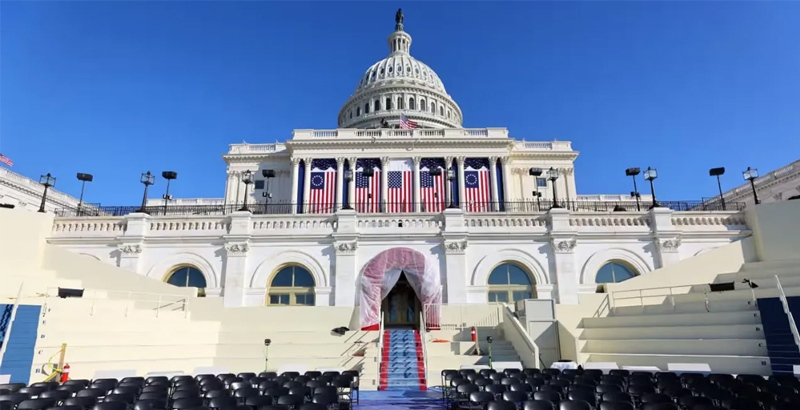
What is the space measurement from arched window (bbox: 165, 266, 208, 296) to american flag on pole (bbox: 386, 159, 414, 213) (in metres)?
23.5

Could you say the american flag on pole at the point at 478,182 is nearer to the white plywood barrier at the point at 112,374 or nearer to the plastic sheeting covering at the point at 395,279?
the plastic sheeting covering at the point at 395,279

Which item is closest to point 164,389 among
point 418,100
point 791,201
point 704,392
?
point 704,392

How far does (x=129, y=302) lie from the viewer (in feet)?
64.3

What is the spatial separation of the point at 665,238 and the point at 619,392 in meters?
18.1

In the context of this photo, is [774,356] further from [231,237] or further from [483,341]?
[231,237]

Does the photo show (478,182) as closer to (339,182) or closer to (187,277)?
(339,182)

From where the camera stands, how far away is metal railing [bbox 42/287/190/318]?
18.2 m

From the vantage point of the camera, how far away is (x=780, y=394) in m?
9.09

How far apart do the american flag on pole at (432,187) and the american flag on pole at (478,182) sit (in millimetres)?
2633

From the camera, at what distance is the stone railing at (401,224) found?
82.5 ft

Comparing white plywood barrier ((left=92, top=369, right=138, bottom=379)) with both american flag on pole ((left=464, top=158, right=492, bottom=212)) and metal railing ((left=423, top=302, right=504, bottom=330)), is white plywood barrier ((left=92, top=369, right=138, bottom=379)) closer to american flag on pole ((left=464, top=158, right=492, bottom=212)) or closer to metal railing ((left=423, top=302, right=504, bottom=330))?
metal railing ((left=423, top=302, right=504, bottom=330))

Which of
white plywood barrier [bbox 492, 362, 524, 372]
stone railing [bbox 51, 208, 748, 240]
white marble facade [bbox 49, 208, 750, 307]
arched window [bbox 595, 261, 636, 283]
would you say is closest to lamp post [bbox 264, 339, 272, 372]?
white marble facade [bbox 49, 208, 750, 307]

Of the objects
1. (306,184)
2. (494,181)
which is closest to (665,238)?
(494,181)

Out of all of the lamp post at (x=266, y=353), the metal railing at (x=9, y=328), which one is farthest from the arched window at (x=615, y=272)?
the metal railing at (x=9, y=328)
